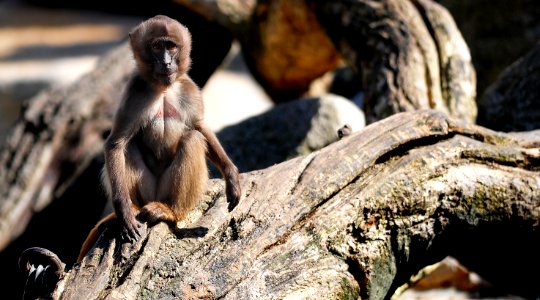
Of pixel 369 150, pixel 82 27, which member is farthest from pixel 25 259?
pixel 82 27

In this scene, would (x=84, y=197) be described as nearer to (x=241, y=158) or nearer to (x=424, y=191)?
(x=241, y=158)

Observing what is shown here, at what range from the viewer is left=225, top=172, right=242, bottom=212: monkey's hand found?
541 centimetres

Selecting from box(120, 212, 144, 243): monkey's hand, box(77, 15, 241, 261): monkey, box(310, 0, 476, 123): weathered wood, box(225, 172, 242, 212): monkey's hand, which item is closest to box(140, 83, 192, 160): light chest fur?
box(77, 15, 241, 261): monkey

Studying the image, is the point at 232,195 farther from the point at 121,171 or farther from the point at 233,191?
the point at 121,171

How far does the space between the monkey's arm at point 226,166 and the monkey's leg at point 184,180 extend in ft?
0.45

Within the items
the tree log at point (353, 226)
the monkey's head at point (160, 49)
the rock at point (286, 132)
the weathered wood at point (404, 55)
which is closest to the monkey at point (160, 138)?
the monkey's head at point (160, 49)

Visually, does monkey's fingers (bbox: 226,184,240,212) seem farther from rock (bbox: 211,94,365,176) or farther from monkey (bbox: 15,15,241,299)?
rock (bbox: 211,94,365,176)

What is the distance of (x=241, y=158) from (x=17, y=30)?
9757mm

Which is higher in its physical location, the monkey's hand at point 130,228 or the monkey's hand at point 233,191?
the monkey's hand at point 233,191

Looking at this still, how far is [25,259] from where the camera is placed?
16.1 ft

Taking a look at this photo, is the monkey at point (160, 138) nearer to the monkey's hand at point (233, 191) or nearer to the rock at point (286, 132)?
the monkey's hand at point (233, 191)

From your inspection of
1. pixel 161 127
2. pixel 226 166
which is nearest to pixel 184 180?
pixel 226 166

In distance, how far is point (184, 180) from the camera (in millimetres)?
5633

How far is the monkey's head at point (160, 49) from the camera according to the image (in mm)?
5762
